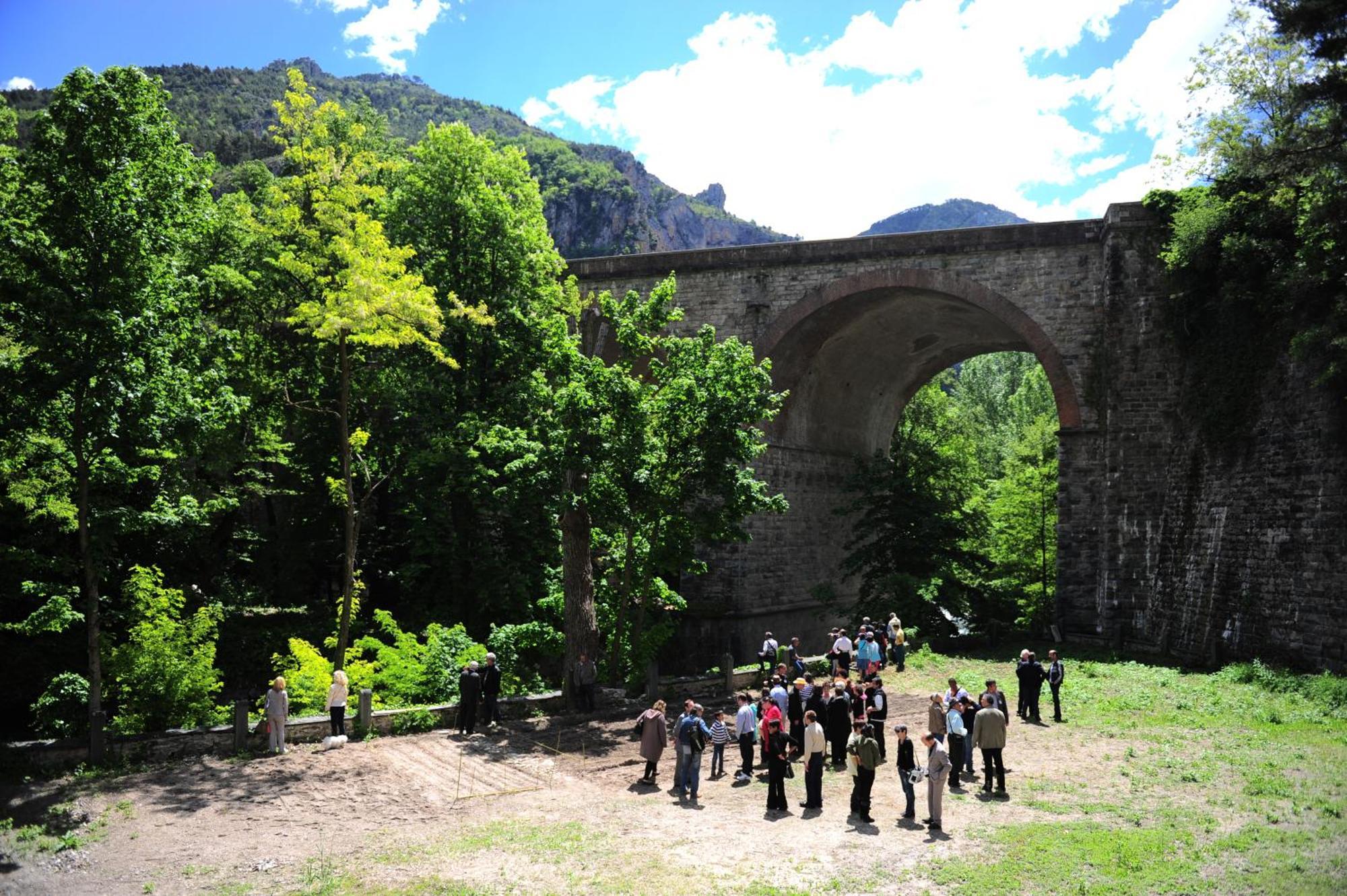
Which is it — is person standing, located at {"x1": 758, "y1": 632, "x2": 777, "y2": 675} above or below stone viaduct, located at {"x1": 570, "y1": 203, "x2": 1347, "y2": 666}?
below

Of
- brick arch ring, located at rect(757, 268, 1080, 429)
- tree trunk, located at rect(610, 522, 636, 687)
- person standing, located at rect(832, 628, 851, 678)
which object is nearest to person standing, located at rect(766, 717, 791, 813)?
person standing, located at rect(832, 628, 851, 678)

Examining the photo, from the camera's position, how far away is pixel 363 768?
12.7m

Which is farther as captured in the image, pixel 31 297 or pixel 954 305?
pixel 954 305

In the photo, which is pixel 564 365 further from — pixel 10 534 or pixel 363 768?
pixel 10 534

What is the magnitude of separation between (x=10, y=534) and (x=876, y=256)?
2002 cm

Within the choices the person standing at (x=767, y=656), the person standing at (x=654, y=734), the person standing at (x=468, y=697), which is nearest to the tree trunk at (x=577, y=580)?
the person standing at (x=468, y=697)

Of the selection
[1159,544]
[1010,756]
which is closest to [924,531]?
[1159,544]

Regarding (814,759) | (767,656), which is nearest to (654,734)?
(814,759)

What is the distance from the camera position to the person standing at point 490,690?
50.1ft

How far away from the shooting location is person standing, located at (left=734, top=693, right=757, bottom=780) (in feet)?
41.6

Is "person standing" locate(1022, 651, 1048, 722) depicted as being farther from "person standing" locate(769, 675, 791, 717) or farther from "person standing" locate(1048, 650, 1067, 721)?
"person standing" locate(769, 675, 791, 717)

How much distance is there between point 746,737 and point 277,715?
666 cm

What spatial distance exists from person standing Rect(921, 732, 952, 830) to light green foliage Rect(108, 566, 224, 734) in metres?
10.3

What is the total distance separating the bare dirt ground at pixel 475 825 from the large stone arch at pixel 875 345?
1222 cm
